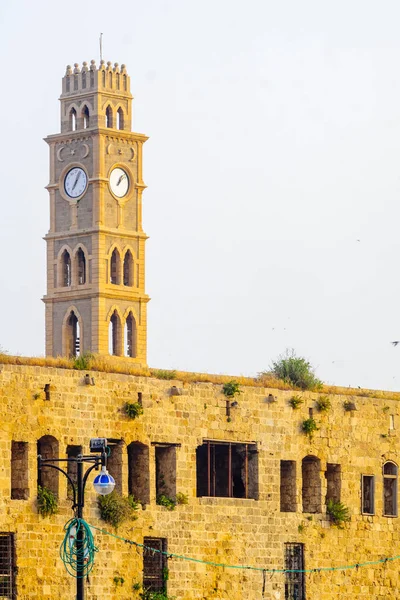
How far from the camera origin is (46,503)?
51.7 metres

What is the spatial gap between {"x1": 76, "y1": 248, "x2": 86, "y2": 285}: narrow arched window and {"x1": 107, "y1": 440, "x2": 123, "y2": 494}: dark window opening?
139 ft

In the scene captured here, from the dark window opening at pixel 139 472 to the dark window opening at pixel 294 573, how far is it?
209 inches

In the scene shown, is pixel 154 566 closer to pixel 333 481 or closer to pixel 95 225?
pixel 333 481

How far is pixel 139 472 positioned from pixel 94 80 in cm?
4408

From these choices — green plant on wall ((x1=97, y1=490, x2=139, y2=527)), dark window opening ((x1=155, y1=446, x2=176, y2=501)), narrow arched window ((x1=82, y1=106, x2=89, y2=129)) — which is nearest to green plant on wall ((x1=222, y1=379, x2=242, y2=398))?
dark window opening ((x1=155, y1=446, x2=176, y2=501))

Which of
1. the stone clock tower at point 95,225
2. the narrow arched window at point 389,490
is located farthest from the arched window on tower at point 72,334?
the narrow arched window at point 389,490

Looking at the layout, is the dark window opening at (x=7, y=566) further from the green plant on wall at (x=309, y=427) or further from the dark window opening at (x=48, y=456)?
the green plant on wall at (x=309, y=427)

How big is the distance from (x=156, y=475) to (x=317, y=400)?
5.98 metres

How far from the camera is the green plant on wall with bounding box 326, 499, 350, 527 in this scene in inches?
2329

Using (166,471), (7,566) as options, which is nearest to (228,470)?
(166,471)

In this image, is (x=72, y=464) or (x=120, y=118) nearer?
(x=72, y=464)

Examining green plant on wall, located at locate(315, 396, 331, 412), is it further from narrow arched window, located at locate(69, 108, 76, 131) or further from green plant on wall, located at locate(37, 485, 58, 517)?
narrow arched window, located at locate(69, 108, 76, 131)

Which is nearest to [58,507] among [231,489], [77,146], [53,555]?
[53,555]

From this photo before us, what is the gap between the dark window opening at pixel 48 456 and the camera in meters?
52.5
